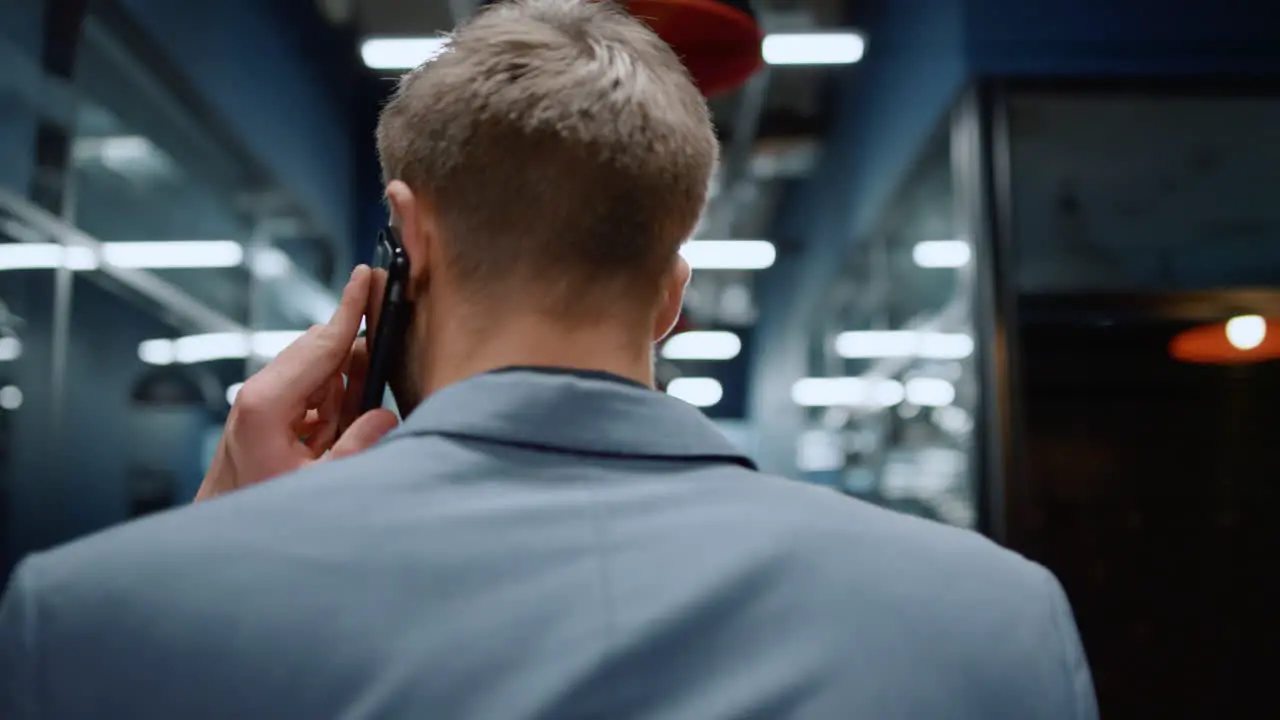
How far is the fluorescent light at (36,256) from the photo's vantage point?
13.0 feet

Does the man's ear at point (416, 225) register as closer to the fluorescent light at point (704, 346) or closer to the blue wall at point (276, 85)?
the blue wall at point (276, 85)

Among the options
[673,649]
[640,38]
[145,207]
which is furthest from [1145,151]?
[145,207]

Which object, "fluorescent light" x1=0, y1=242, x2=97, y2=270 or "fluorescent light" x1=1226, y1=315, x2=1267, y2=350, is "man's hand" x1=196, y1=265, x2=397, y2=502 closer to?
"fluorescent light" x1=0, y1=242, x2=97, y2=270

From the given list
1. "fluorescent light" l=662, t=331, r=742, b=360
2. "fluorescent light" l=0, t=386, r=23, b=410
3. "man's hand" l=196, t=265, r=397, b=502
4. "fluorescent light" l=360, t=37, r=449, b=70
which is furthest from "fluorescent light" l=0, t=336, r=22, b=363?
"fluorescent light" l=662, t=331, r=742, b=360

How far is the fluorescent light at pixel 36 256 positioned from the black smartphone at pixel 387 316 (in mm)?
3492

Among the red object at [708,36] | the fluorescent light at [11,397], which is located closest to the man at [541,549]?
the red object at [708,36]

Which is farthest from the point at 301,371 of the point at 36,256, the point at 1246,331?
the point at 1246,331

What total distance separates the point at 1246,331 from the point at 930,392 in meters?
1.83

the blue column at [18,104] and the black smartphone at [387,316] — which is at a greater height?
the blue column at [18,104]

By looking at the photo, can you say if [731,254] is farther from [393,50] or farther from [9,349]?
[9,349]

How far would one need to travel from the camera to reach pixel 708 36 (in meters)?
1.92

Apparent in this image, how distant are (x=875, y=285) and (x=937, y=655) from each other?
6810mm

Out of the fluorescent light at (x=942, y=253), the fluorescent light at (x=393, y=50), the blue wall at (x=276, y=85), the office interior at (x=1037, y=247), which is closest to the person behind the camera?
the office interior at (x=1037, y=247)

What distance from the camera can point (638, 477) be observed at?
2.34 ft
